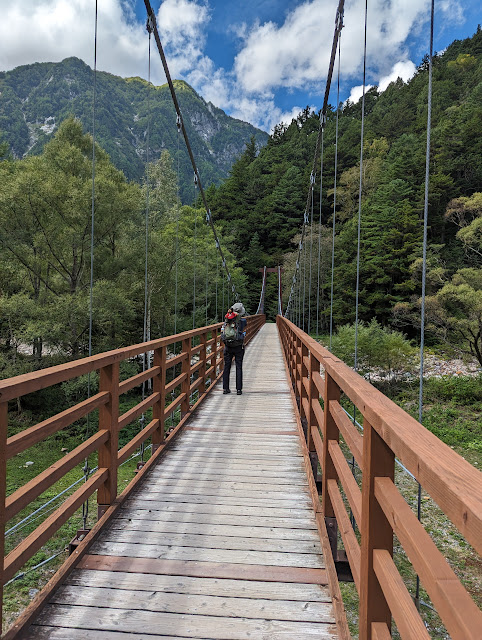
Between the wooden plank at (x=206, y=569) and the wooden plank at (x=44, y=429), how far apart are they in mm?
594

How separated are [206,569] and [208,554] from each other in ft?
0.37

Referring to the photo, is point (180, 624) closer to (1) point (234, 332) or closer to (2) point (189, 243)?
(1) point (234, 332)

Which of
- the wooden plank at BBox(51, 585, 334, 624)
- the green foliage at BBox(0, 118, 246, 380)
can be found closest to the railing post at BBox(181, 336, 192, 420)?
the wooden plank at BBox(51, 585, 334, 624)

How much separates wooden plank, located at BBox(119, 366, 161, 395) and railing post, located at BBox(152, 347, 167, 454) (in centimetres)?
6

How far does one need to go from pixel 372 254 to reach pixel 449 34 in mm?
17309

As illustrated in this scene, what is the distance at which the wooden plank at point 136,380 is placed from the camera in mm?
2207

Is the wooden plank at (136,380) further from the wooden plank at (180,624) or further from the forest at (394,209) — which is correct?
the forest at (394,209)

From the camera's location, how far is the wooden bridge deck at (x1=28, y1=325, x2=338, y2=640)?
135 cm

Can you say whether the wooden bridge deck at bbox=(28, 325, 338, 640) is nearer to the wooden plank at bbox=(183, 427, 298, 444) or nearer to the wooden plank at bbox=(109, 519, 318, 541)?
the wooden plank at bbox=(109, 519, 318, 541)

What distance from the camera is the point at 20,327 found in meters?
10.6

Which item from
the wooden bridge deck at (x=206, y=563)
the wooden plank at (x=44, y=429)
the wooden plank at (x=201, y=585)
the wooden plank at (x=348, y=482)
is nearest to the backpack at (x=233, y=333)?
the wooden bridge deck at (x=206, y=563)

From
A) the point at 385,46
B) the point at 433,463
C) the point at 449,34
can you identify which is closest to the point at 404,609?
the point at 433,463

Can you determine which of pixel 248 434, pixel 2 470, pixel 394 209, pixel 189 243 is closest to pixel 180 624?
pixel 2 470

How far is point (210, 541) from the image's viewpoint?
1881 mm
